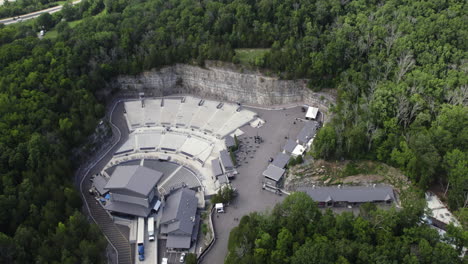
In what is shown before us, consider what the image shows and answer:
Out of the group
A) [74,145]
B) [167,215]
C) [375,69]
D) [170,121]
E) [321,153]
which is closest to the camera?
[167,215]

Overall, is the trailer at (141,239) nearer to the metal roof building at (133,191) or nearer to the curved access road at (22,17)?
the metal roof building at (133,191)

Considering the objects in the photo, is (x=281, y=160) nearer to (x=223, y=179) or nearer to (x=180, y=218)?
(x=223, y=179)

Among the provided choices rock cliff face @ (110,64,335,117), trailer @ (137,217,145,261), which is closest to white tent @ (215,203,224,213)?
trailer @ (137,217,145,261)

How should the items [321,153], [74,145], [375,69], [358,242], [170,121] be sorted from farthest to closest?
[170,121]
[375,69]
[74,145]
[321,153]
[358,242]

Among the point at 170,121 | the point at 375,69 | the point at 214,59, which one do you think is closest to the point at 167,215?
the point at 170,121

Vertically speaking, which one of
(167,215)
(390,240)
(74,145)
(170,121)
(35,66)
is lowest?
(390,240)

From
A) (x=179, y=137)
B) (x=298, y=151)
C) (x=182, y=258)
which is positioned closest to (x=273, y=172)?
(x=298, y=151)

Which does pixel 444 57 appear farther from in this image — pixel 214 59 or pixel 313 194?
pixel 214 59
